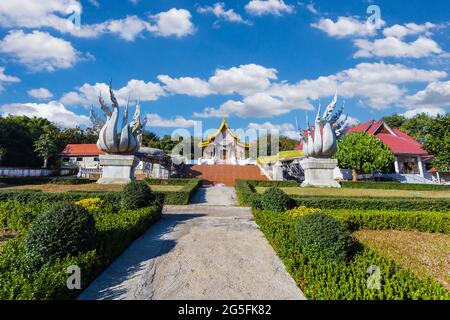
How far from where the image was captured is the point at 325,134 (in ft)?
72.7

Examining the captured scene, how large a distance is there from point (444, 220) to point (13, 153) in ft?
172

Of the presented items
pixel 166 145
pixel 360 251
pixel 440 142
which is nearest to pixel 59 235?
pixel 360 251

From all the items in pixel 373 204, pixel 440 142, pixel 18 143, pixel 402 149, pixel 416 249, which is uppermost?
pixel 18 143

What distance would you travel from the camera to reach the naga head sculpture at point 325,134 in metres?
22.1

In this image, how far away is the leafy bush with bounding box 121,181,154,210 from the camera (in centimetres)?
1053

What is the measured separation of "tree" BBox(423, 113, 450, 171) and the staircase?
17.5 metres

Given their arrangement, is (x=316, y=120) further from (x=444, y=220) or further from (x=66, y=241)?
(x=66, y=241)

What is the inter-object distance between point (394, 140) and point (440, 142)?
307 inches

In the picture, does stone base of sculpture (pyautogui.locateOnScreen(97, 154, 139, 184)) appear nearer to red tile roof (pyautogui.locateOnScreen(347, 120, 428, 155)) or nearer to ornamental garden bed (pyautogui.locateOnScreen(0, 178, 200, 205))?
ornamental garden bed (pyautogui.locateOnScreen(0, 178, 200, 205))

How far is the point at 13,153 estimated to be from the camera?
43.6 meters

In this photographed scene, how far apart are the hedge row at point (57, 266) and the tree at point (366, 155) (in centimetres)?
2544

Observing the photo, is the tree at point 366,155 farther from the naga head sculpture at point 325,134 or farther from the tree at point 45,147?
the tree at point 45,147

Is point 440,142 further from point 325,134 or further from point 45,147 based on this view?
point 45,147
